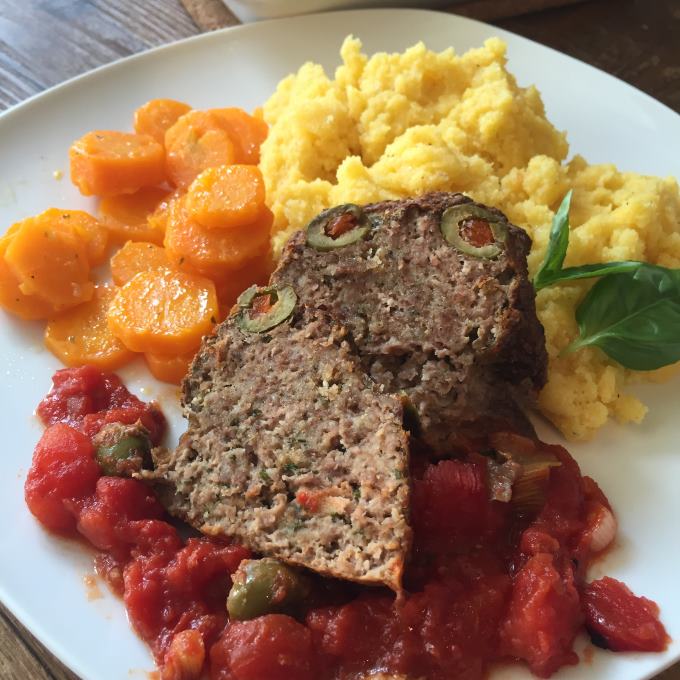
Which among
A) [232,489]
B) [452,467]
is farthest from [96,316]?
[452,467]

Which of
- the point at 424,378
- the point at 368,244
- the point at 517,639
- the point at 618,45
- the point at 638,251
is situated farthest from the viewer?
the point at 618,45

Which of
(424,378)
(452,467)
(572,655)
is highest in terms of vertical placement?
(424,378)

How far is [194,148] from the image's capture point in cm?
530

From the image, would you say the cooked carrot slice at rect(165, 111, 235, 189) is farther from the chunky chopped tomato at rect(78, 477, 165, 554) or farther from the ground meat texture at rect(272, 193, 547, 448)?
the chunky chopped tomato at rect(78, 477, 165, 554)

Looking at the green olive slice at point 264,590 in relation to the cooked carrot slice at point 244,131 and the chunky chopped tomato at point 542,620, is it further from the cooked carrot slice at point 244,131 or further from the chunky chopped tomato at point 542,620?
the cooked carrot slice at point 244,131

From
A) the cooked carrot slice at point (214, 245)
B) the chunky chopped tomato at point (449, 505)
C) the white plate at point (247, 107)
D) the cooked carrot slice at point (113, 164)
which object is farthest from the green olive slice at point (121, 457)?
the cooked carrot slice at point (113, 164)

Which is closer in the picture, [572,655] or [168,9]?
[572,655]

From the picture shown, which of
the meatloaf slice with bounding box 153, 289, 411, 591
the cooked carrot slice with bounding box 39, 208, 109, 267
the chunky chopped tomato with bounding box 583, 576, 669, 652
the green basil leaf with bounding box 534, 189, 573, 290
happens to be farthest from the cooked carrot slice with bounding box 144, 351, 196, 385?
the chunky chopped tomato with bounding box 583, 576, 669, 652

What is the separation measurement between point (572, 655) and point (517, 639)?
26cm

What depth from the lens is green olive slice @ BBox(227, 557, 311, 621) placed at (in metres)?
3.33

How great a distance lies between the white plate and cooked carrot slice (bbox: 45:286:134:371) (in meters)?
0.10

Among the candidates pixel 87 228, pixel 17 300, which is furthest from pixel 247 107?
pixel 17 300

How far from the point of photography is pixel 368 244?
4.25m

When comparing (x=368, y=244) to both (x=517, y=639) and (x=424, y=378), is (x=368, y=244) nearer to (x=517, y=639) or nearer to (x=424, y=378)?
(x=424, y=378)
